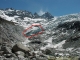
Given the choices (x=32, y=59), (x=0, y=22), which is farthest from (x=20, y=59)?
(x=0, y=22)

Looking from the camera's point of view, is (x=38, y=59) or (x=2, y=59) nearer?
(x=2, y=59)

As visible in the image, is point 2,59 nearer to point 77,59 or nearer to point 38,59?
point 38,59

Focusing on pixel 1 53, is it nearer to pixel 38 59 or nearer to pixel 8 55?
pixel 8 55

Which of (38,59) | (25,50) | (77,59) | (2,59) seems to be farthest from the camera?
(25,50)

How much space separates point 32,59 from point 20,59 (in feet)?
6.22

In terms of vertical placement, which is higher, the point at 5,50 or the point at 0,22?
the point at 0,22

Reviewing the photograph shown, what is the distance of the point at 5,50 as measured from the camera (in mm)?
23500

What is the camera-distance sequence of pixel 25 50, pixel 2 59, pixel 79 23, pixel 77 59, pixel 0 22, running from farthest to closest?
pixel 79 23 → pixel 0 22 → pixel 25 50 → pixel 77 59 → pixel 2 59

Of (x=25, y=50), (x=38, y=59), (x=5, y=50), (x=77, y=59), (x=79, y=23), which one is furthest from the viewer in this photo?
(x=79, y=23)

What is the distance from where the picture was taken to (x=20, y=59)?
19.6 m

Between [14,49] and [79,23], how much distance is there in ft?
373

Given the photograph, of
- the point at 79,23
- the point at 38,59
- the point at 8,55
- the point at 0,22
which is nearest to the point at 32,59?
the point at 38,59

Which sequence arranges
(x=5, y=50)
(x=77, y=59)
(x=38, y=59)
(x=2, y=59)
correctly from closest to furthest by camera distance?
(x=2, y=59) → (x=38, y=59) → (x=77, y=59) → (x=5, y=50)

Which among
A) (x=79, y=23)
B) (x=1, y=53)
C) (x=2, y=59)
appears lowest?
(x=2, y=59)
